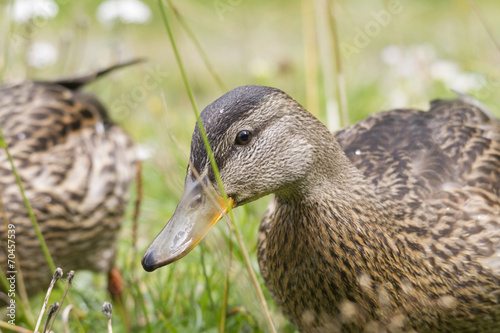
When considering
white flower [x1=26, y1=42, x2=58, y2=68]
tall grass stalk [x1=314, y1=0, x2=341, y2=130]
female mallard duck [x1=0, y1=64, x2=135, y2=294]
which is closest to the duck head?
female mallard duck [x1=0, y1=64, x2=135, y2=294]

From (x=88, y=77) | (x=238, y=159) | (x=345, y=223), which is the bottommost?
(x=345, y=223)

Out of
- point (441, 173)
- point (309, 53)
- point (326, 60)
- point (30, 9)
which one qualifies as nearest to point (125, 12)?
point (30, 9)

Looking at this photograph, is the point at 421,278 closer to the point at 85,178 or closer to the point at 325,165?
the point at 325,165

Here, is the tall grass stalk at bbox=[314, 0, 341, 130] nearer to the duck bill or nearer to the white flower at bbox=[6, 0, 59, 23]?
the white flower at bbox=[6, 0, 59, 23]

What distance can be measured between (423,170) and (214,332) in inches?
42.1

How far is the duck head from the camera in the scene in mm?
1856

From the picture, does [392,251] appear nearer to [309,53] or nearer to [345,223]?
[345,223]

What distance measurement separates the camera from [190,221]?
6.15 ft

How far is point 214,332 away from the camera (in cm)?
278

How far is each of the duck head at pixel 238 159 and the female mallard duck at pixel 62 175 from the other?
1.29m

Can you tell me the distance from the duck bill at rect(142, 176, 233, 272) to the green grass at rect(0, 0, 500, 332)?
0.63ft

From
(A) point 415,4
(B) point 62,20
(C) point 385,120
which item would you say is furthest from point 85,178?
(A) point 415,4

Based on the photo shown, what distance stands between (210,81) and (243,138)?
407 centimetres

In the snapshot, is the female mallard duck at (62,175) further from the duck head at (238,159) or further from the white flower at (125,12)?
the duck head at (238,159)
